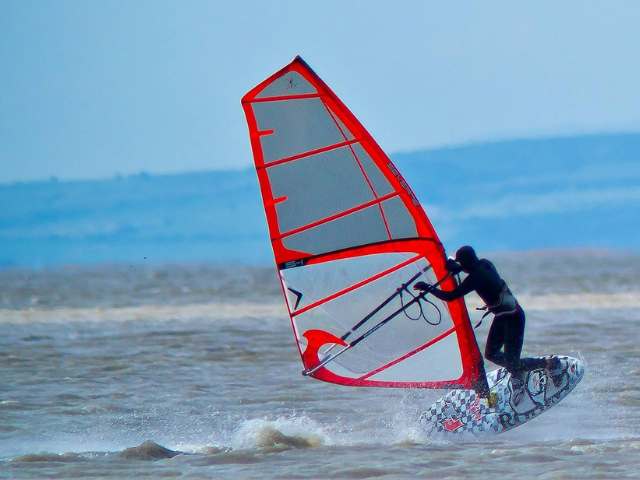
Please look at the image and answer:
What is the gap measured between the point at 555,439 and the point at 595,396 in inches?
66.8

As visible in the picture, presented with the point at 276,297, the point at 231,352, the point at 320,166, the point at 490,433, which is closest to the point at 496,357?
the point at 490,433

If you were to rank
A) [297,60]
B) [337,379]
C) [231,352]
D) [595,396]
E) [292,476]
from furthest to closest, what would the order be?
[231,352]
[595,396]
[337,379]
[297,60]
[292,476]

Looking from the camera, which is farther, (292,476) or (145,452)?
(145,452)

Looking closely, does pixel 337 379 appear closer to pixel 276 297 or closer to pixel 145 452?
pixel 145 452

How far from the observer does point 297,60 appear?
278 inches

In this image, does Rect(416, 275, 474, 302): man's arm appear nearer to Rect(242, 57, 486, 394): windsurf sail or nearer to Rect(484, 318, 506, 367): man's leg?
Rect(242, 57, 486, 394): windsurf sail

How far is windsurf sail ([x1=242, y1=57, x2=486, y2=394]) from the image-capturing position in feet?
23.7

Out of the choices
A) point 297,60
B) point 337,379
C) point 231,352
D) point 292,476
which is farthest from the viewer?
point 231,352

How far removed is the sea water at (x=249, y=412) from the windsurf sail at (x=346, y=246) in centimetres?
47

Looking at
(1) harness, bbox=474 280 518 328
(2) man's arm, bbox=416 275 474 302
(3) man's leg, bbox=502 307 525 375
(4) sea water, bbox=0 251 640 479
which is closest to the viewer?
(4) sea water, bbox=0 251 640 479

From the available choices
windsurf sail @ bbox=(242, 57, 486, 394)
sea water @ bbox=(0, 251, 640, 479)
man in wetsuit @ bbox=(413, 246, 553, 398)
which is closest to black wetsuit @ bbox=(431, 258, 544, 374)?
man in wetsuit @ bbox=(413, 246, 553, 398)

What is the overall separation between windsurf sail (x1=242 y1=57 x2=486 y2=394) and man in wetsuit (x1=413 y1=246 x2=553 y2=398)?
18 cm

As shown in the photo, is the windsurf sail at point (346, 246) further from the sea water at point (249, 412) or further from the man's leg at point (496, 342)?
the sea water at point (249, 412)

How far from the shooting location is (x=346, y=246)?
24.3ft
